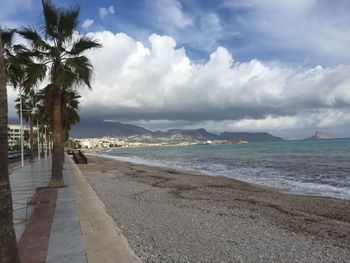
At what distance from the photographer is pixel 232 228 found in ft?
26.8

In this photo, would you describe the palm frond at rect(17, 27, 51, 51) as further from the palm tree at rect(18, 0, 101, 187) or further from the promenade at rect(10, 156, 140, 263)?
the promenade at rect(10, 156, 140, 263)

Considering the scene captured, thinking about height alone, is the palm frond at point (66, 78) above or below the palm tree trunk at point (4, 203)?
above

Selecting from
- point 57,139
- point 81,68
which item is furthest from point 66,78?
point 57,139

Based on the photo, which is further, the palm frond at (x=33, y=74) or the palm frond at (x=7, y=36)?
the palm frond at (x=7, y=36)

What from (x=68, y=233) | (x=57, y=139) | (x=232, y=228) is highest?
(x=57, y=139)

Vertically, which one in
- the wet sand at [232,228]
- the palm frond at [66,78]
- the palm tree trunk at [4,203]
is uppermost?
the palm frond at [66,78]

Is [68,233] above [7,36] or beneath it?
beneath

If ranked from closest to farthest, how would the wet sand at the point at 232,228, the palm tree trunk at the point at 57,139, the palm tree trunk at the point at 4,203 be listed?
1. the palm tree trunk at the point at 4,203
2. the wet sand at the point at 232,228
3. the palm tree trunk at the point at 57,139

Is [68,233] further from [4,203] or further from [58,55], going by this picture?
[58,55]

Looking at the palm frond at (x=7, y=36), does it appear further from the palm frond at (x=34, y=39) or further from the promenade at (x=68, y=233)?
the promenade at (x=68, y=233)

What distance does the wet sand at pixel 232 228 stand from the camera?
623 cm

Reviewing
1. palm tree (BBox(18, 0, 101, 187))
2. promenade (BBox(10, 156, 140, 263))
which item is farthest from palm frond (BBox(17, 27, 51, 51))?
promenade (BBox(10, 156, 140, 263))

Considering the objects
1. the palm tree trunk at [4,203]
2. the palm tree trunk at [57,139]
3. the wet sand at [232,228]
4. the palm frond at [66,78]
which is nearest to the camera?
the palm tree trunk at [4,203]

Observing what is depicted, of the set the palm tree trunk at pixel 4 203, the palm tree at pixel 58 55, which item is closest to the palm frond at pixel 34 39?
the palm tree at pixel 58 55
